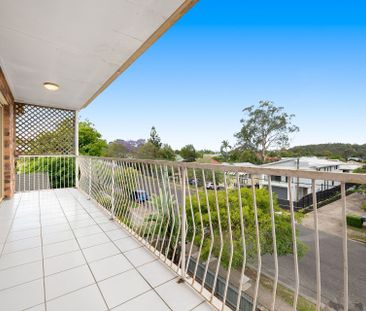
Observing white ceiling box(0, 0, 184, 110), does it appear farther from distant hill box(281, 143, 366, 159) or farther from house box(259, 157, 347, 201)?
distant hill box(281, 143, 366, 159)

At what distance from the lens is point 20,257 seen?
2133mm

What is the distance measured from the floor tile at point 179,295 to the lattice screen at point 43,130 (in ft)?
19.3

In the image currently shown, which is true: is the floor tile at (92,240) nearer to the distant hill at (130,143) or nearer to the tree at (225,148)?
the tree at (225,148)

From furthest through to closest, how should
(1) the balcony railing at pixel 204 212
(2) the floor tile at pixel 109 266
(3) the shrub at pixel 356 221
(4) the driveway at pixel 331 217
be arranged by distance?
(3) the shrub at pixel 356 221, (4) the driveway at pixel 331 217, (2) the floor tile at pixel 109 266, (1) the balcony railing at pixel 204 212

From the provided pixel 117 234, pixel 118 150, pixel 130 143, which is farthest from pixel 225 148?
pixel 117 234

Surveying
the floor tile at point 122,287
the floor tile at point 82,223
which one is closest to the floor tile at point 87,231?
the floor tile at point 82,223

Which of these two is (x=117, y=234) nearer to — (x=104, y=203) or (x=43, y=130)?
(x=104, y=203)

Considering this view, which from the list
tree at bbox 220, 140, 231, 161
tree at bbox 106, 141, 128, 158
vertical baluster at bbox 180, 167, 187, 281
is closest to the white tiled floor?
vertical baluster at bbox 180, 167, 187, 281

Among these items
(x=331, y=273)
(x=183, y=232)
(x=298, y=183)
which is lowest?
(x=331, y=273)

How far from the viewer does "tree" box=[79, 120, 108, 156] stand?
746 inches

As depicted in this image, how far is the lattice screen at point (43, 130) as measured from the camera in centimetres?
555

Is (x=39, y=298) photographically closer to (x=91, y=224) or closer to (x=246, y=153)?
(x=91, y=224)

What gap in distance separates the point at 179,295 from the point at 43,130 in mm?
6344

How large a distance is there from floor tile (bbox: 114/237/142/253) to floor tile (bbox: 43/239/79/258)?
19.6 inches
